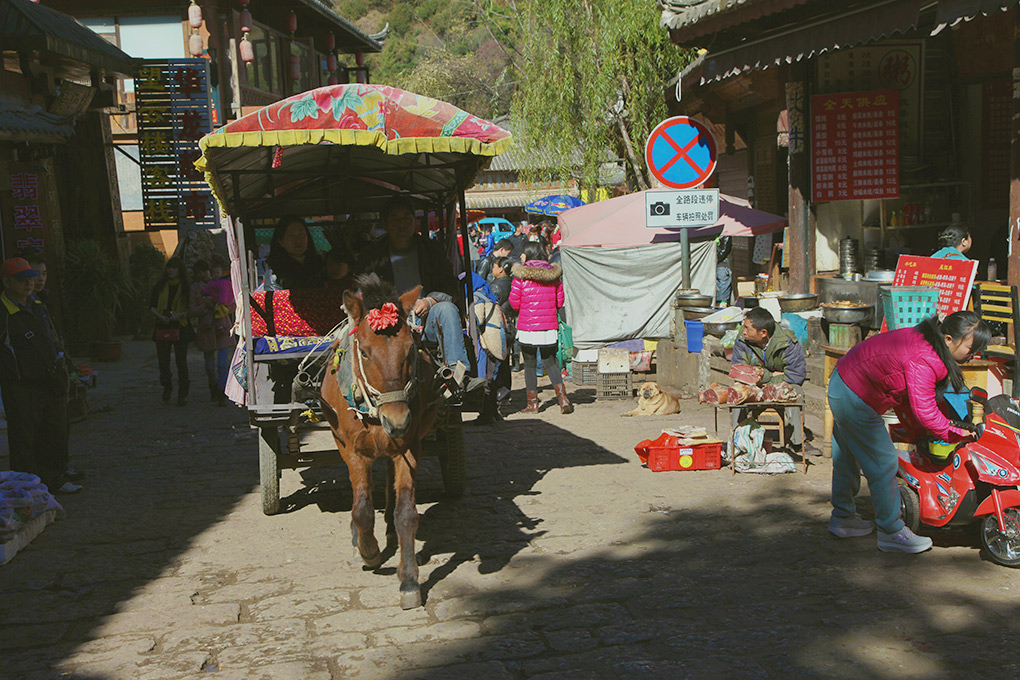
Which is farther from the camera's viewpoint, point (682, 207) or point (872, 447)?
point (682, 207)

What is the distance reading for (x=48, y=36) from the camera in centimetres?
1295

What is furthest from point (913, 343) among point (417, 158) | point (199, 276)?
point (199, 276)

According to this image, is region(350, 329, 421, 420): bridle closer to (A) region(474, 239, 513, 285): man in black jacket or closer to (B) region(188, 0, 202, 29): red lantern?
A: (A) region(474, 239, 513, 285): man in black jacket

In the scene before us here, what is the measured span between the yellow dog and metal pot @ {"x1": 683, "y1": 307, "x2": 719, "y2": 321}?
5.72ft

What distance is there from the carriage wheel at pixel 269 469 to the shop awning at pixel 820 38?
22.3ft

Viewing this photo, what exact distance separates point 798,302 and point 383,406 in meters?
8.07

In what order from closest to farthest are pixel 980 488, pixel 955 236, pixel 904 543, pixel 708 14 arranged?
pixel 980 488 < pixel 904 543 < pixel 955 236 < pixel 708 14

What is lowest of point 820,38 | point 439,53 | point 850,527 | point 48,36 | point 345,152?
point 850,527

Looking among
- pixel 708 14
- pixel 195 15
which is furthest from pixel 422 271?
pixel 195 15

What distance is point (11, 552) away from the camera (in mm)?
6480

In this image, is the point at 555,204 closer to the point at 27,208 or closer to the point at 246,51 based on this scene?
the point at 246,51

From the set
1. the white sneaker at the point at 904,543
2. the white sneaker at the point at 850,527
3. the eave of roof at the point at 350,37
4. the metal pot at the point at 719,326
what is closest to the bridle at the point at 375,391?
the white sneaker at the point at 850,527

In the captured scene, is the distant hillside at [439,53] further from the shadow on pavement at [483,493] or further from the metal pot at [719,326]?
the shadow on pavement at [483,493]

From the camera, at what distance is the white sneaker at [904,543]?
19.1 ft
